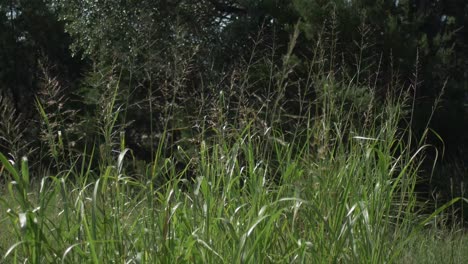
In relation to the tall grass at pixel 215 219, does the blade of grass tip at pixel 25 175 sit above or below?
above

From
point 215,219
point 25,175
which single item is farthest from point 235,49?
point 25,175

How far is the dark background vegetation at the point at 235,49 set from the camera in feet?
27.8

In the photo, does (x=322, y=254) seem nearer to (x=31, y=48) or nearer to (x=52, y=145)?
(x=52, y=145)

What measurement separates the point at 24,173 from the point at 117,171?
1.15 ft

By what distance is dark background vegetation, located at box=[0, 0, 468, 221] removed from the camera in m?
8.48

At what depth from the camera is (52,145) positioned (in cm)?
288

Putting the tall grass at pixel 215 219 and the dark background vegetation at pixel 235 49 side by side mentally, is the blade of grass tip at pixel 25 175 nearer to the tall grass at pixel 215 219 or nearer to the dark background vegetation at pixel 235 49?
the tall grass at pixel 215 219

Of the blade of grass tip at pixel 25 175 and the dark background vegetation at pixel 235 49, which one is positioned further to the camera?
the dark background vegetation at pixel 235 49

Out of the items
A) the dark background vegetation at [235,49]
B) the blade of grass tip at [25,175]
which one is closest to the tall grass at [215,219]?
the blade of grass tip at [25,175]

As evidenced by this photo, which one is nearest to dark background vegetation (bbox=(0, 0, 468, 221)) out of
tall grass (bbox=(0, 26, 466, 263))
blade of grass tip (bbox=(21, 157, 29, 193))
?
tall grass (bbox=(0, 26, 466, 263))

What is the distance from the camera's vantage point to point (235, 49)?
1035 cm

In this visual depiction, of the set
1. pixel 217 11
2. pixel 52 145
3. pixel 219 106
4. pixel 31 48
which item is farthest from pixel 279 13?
pixel 52 145

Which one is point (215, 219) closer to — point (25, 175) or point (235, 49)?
point (25, 175)

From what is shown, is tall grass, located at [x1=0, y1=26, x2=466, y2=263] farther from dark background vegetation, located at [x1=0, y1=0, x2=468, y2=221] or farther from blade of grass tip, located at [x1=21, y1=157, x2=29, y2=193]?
dark background vegetation, located at [x1=0, y1=0, x2=468, y2=221]
